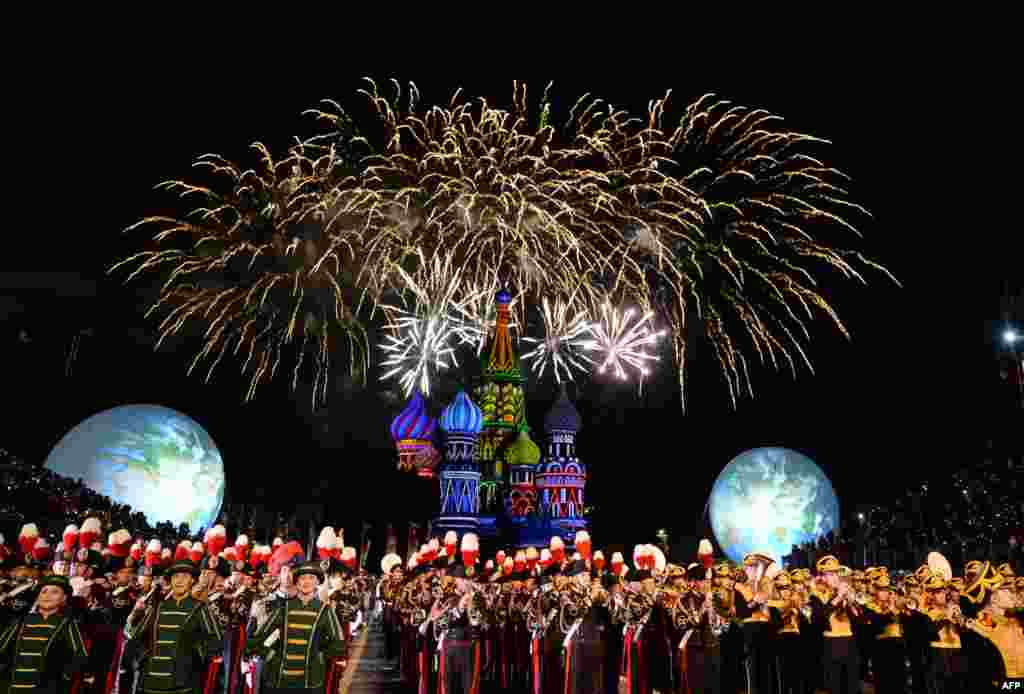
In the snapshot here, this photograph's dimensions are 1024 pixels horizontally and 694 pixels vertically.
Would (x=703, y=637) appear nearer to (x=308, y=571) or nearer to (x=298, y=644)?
(x=308, y=571)

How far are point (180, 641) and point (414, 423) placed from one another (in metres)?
54.6

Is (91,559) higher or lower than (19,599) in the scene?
higher

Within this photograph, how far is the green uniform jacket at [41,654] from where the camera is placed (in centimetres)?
937

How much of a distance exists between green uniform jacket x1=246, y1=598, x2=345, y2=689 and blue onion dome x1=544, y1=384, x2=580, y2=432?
58662 millimetres

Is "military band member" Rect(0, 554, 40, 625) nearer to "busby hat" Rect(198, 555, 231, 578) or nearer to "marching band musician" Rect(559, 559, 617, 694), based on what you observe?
"busby hat" Rect(198, 555, 231, 578)

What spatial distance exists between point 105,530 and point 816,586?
19684 mm

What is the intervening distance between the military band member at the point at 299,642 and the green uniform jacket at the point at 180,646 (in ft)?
2.24

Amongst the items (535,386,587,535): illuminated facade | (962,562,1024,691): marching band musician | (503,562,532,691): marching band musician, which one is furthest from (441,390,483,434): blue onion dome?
(962,562,1024,691): marching band musician

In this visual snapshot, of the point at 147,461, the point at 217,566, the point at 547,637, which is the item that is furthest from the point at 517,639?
the point at 147,461

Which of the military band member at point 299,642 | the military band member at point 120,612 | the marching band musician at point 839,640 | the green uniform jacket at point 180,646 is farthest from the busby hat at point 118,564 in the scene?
the marching band musician at point 839,640

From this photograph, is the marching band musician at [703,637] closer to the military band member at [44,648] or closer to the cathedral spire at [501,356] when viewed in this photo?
the military band member at [44,648]

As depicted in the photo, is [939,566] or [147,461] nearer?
[939,566]

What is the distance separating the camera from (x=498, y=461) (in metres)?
65.6

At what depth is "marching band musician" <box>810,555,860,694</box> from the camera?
14.4 metres
